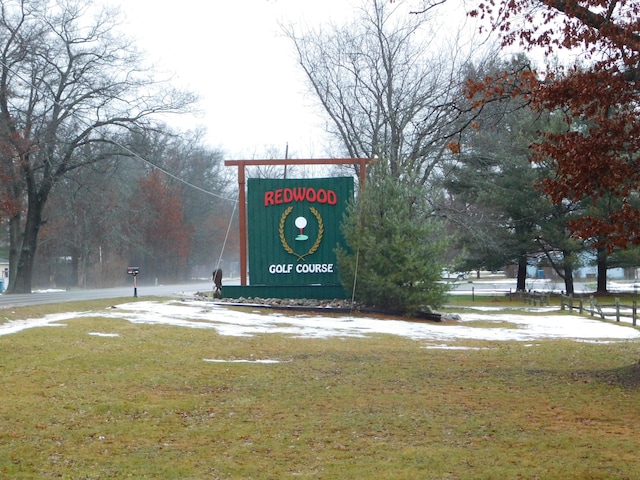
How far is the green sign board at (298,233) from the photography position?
27.6 m

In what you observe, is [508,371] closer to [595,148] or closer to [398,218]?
[595,148]

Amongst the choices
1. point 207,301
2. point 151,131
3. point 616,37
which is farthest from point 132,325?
point 151,131

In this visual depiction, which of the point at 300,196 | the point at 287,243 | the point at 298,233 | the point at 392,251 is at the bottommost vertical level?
the point at 392,251

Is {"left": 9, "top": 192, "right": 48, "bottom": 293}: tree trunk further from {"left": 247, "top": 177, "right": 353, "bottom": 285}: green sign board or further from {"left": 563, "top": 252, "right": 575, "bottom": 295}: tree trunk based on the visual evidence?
{"left": 563, "top": 252, "right": 575, "bottom": 295}: tree trunk

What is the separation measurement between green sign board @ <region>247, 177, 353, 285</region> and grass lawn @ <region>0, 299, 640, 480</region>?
1261 cm

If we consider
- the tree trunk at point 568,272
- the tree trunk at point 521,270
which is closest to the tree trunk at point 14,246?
the tree trunk at point 521,270

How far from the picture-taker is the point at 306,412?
956 cm

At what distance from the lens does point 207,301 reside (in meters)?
27.5

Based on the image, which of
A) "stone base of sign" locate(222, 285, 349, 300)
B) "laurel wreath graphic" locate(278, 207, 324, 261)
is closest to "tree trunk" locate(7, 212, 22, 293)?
"stone base of sign" locate(222, 285, 349, 300)

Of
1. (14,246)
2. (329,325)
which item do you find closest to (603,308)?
(329,325)

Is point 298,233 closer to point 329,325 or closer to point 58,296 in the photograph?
point 329,325

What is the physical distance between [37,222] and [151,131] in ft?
23.3

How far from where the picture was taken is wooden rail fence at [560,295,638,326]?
2717 centimetres

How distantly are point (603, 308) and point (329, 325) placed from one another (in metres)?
17.1
